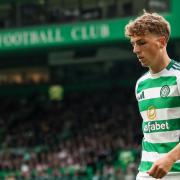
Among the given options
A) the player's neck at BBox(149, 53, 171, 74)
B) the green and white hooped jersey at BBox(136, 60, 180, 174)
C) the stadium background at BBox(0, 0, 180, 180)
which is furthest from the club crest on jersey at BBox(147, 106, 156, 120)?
the stadium background at BBox(0, 0, 180, 180)

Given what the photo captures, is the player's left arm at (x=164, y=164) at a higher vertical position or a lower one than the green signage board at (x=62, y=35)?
lower

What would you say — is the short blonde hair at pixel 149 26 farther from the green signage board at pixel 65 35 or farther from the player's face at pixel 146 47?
the green signage board at pixel 65 35

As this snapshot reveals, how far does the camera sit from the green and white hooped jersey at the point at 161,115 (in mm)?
4457

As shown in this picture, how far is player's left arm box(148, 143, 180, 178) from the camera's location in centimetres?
401

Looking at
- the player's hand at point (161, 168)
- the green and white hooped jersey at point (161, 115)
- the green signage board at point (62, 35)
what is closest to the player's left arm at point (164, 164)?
the player's hand at point (161, 168)

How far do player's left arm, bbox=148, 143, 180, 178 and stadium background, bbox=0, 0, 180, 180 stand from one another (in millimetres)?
13175

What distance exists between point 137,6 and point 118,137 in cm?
393

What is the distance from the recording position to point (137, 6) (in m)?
21.6

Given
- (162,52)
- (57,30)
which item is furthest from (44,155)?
(162,52)

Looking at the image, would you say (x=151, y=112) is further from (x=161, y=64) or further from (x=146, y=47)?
(x=146, y=47)

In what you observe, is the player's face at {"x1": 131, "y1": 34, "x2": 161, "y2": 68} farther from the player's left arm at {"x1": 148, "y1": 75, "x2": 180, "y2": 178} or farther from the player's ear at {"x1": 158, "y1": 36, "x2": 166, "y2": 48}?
the player's left arm at {"x1": 148, "y1": 75, "x2": 180, "y2": 178}

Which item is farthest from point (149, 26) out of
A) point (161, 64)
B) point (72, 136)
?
point (72, 136)

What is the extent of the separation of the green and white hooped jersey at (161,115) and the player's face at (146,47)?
7.9 inches

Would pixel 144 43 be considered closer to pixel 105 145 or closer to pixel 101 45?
pixel 105 145
